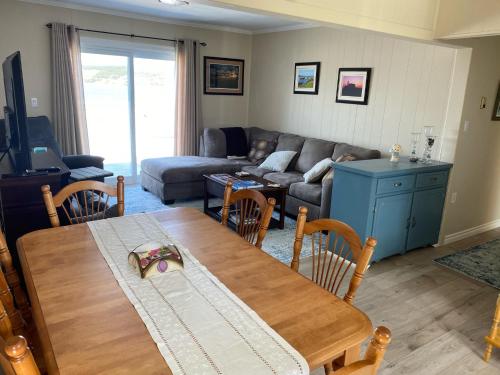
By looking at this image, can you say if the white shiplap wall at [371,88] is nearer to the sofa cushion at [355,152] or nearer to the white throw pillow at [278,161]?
the sofa cushion at [355,152]

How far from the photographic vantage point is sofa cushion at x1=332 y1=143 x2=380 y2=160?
429 centimetres

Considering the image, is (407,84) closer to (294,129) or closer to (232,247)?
(294,129)

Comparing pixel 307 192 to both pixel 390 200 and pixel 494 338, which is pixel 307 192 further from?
pixel 494 338

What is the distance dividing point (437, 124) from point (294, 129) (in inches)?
→ 89.2

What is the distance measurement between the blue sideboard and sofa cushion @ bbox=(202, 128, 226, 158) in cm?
258

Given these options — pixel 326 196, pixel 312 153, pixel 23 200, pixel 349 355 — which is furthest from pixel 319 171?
pixel 349 355

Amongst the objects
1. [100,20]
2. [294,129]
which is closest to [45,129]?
[100,20]

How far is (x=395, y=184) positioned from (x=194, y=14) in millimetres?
3601

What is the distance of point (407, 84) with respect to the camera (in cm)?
411

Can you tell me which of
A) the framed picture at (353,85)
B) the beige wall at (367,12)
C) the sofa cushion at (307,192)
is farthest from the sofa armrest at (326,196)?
the beige wall at (367,12)

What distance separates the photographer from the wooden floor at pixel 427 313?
219cm

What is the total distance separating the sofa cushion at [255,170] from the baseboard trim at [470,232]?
2.26 metres

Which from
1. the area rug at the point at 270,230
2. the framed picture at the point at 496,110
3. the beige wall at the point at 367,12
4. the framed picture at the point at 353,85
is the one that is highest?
the beige wall at the point at 367,12

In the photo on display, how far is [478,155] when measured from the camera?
389 centimetres
